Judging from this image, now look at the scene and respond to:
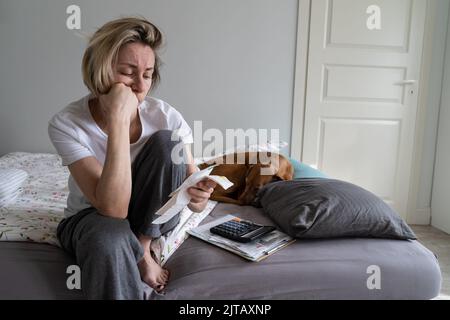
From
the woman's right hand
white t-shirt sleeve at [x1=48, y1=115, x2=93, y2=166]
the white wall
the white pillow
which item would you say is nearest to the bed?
the white pillow

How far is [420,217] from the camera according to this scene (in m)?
2.54

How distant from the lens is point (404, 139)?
2473mm

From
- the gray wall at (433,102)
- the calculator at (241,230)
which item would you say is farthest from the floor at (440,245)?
the calculator at (241,230)

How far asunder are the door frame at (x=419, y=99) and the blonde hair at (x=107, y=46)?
164 cm

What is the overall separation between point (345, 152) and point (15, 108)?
2308 mm

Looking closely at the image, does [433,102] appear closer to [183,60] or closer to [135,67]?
[183,60]

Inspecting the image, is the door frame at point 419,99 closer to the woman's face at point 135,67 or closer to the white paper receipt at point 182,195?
the woman's face at point 135,67

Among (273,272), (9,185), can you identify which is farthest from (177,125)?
(9,185)

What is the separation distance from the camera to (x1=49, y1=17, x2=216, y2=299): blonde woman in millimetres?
758

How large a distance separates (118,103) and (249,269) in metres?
0.54

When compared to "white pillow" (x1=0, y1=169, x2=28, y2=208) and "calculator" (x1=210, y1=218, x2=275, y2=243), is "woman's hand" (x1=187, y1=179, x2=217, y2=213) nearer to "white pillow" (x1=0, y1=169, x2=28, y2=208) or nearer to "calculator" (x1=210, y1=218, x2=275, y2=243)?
"calculator" (x1=210, y1=218, x2=275, y2=243)

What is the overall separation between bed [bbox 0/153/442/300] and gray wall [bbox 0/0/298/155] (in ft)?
4.70
